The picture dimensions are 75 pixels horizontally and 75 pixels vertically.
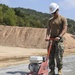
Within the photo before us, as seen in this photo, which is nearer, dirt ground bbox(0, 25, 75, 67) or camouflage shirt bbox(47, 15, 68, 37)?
camouflage shirt bbox(47, 15, 68, 37)

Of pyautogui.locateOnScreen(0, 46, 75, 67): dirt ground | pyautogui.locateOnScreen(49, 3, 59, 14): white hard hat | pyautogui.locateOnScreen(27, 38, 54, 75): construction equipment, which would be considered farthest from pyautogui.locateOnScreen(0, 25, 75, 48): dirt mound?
pyautogui.locateOnScreen(27, 38, 54, 75): construction equipment

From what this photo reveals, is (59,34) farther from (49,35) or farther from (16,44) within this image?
(16,44)

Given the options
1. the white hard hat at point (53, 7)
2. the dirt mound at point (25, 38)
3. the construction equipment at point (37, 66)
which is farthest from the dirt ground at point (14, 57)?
the dirt mound at point (25, 38)

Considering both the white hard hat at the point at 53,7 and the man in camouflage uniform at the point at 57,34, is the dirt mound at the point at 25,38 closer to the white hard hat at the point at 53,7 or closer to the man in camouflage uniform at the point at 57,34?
the man in camouflage uniform at the point at 57,34

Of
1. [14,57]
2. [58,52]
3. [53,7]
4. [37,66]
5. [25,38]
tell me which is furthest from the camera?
[25,38]

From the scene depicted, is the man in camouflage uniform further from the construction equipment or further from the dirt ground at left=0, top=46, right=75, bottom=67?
the dirt ground at left=0, top=46, right=75, bottom=67

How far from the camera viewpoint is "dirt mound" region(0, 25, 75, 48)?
135 ft

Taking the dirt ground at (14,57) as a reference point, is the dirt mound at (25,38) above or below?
above

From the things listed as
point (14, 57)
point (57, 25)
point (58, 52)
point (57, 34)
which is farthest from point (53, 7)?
point (14, 57)

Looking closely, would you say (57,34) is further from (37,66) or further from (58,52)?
(37,66)

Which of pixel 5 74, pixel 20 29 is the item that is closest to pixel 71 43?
pixel 20 29

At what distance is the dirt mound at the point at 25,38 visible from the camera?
41125 mm

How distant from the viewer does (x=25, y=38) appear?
1726 inches

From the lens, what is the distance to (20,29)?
4697cm
